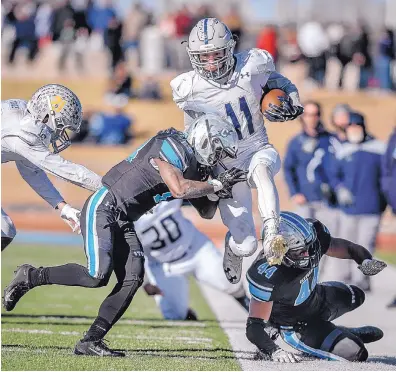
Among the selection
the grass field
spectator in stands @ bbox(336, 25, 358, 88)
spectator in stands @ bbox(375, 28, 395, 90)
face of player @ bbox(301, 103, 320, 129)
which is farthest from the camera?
spectator in stands @ bbox(375, 28, 395, 90)

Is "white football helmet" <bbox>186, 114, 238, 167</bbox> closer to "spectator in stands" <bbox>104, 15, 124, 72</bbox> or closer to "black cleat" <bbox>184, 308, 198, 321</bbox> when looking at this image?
"black cleat" <bbox>184, 308, 198, 321</bbox>

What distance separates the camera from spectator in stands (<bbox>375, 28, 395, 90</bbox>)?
20.9 m

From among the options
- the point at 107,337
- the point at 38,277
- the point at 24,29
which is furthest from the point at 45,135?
the point at 24,29

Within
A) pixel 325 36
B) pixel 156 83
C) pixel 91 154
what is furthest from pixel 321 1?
pixel 91 154

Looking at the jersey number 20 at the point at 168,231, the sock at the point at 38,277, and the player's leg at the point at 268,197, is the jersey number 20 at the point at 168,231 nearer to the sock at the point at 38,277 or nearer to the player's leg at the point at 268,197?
the player's leg at the point at 268,197

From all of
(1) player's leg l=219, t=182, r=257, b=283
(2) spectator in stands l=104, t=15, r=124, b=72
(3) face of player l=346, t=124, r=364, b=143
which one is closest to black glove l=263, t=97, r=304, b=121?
(1) player's leg l=219, t=182, r=257, b=283

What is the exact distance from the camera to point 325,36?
2125 centimetres

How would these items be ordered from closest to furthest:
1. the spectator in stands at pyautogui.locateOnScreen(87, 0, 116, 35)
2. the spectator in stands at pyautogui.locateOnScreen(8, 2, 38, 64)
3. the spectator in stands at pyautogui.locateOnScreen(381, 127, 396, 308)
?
the spectator in stands at pyautogui.locateOnScreen(381, 127, 396, 308) → the spectator in stands at pyautogui.locateOnScreen(8, 2, 38, 64) → the spectator in stands at pyautogui.locateOnScreen(87, 0, 116, 35)

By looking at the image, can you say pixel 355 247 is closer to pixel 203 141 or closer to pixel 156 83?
pixel 203 141

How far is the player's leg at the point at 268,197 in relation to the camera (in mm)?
5461

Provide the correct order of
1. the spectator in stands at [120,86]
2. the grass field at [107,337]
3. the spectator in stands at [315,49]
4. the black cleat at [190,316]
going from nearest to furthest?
the grass field at [107,337]
the black cleat at [190,316]
the spectator in stands at [120,86]
the spectator in stands at [315,49]

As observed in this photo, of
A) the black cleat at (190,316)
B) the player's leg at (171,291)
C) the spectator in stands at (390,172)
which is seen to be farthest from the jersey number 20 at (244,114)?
the spectator in stands at (390,172)

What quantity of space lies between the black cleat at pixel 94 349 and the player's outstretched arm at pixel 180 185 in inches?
38.1

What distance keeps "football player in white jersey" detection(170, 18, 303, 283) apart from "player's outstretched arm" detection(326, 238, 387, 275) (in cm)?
48
